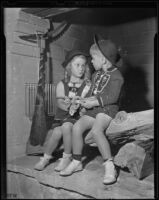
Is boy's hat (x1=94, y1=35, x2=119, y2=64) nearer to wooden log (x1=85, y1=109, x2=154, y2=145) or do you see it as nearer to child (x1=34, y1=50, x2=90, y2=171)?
child (x1=34, y1=50, x2=90, y2=171)

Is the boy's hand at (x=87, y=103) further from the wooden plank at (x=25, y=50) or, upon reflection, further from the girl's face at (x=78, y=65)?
the wooden plank at (x=25, y=50)

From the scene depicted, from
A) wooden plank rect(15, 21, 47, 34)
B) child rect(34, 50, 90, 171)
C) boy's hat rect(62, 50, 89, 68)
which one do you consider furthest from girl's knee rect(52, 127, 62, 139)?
wooden plank rect(15, 21, 47, 34)

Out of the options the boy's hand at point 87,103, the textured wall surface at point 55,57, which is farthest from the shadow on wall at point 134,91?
the boy's hand at point 87,103

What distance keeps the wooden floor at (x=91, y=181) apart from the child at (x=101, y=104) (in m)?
0.03

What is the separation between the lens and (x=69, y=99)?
101 cm

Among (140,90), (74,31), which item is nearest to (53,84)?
(74,31)

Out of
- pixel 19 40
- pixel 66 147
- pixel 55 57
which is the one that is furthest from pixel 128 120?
pixel 19 40

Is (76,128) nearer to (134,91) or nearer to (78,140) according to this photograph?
(78,140)

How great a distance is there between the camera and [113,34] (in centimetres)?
103

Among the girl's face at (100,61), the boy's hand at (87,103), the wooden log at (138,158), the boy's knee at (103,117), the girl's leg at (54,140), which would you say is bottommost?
the wooden log at (138,158)

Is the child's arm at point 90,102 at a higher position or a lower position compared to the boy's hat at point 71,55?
lower

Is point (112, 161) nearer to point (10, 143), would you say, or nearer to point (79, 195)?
point (79, 195)

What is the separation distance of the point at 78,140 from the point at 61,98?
16 centimetres

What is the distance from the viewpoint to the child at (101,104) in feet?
3.21
